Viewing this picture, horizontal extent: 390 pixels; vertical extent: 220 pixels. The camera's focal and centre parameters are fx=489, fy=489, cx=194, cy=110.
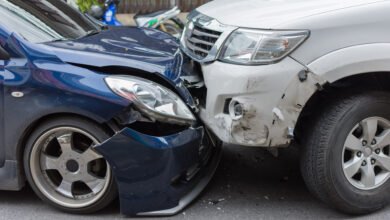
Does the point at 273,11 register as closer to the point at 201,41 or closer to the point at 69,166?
the point at 201,41

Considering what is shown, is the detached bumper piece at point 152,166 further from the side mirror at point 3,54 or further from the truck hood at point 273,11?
the side mirror at point 3,54

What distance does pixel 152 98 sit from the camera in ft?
11.0

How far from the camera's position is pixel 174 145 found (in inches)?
130

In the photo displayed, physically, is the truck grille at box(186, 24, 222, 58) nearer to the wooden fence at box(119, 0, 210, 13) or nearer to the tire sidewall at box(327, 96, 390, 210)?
the tire sidewall at box(327, 96, 390, 210)

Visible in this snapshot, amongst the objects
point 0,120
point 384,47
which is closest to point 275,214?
point 384,47

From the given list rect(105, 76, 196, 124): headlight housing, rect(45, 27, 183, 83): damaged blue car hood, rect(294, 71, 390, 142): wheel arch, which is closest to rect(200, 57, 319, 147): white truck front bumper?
rect(294, 71, 390, 142): wheel arch

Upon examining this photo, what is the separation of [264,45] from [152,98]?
83cm

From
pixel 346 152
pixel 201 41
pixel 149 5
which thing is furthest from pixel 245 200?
pixel 149 5

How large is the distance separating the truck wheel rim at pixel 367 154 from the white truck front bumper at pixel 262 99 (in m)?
0.48

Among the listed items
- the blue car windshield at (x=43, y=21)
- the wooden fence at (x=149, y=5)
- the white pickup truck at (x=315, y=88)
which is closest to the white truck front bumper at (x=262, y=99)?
the white pickup truck at (x=315, y=88)

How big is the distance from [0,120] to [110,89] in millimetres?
826

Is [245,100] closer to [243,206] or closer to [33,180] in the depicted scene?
[243,206]

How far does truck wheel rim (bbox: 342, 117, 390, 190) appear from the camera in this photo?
11.1 feet

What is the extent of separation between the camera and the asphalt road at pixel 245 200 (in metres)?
3.57
